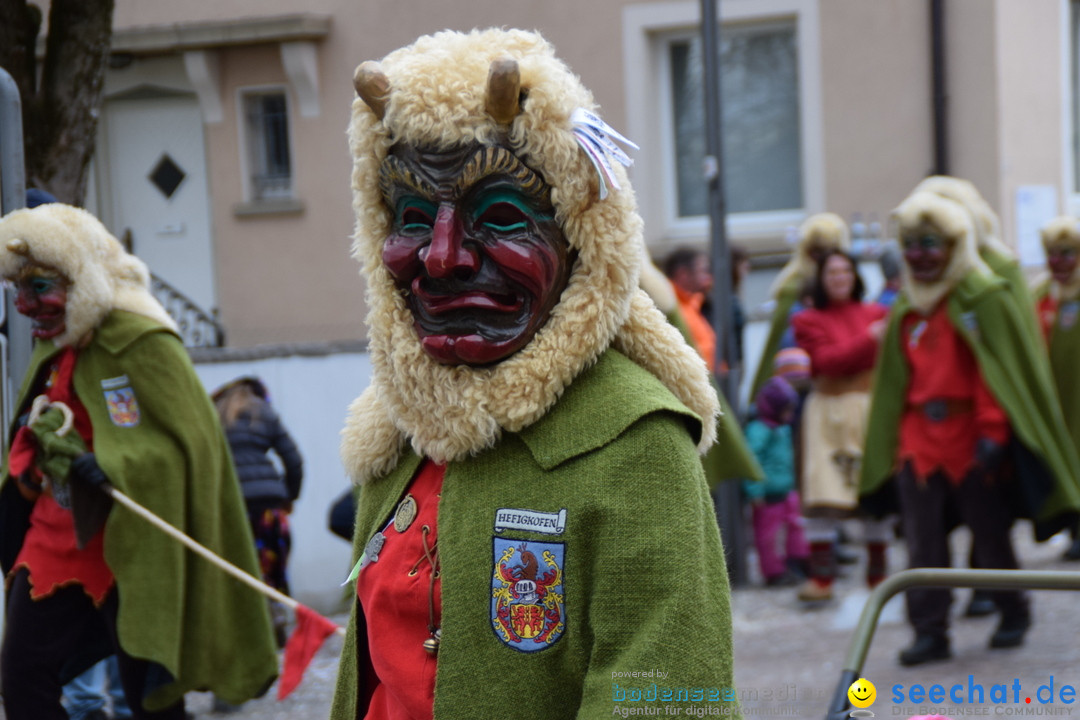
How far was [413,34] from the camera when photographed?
11.9 metres

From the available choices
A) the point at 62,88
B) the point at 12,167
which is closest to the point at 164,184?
the point at 62,88

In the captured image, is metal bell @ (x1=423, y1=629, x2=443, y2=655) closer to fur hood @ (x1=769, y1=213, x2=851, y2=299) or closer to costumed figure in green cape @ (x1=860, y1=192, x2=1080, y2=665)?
costumed figure in green cape @ (x1=860, y1=192, x2=1080, y2=665)

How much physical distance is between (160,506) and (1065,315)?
5.39 m

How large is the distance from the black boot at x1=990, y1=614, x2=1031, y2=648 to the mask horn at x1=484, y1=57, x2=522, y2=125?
473cm

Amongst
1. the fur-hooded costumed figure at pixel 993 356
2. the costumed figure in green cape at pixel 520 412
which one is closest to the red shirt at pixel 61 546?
the costumed figure in green cape at pixel 520 412

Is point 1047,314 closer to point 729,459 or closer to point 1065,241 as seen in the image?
point 1065,241

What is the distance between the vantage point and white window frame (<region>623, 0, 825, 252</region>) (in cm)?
1122

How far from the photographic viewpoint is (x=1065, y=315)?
7.81 meters

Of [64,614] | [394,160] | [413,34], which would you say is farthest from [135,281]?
[413,34]

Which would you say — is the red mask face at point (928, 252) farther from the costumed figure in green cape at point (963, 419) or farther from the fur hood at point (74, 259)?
the fur hood at point (74, 259)

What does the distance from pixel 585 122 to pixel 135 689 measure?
10.3 ft

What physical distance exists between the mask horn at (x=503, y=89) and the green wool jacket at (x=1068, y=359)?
20.8ft

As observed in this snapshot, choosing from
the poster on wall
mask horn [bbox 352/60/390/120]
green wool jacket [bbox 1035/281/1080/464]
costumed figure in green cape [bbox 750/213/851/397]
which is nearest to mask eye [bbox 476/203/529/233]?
mask horn [bbox 352/60/390/120]

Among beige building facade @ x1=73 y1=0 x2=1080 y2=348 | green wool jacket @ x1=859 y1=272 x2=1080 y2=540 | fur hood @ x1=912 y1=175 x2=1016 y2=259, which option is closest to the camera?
green wool jacket @ x1=859 y1=272 x2=1080 y2=540
